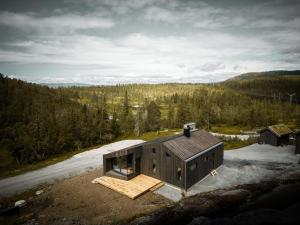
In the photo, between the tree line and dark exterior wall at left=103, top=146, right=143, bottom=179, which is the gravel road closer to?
dark exterior wall at left=103, top=146, right=143, bottom=179

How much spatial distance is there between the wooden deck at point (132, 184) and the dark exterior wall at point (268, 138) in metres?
32.5

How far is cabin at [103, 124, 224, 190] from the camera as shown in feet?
91.3

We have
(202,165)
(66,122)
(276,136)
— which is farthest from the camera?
(66,122)

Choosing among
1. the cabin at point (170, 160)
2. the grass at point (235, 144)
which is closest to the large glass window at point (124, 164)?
the cabin at point (170, 160)

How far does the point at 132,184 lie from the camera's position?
28.4 metres

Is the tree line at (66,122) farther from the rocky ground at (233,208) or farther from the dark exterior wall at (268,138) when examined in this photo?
the rocky ground at (233,208)

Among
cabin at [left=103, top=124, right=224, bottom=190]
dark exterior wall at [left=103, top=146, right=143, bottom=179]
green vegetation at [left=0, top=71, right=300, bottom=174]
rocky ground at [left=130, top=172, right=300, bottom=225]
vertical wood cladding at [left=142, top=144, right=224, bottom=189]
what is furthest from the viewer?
green vegetation at [left=0, top=71, right=300, bottom=174]

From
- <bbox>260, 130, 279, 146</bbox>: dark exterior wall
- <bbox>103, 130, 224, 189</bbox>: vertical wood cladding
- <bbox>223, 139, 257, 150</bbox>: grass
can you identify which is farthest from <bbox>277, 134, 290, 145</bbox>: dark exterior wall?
<bbox>103, 130, 224, 189</bbox>: vertical wood cladding

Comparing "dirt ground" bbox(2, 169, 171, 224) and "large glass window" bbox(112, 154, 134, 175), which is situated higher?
"large glass window" bbox(112, 154, 134, 175)

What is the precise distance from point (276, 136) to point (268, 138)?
2255 mm

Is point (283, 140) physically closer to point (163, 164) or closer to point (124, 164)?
point (163, 164)

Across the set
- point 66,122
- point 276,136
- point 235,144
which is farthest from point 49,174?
point 276,136

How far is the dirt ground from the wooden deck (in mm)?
512

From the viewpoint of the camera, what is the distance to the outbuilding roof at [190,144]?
93.0ft
